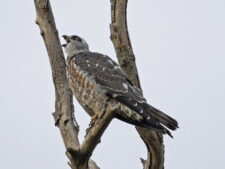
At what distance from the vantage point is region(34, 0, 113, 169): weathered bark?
6341 millimetres

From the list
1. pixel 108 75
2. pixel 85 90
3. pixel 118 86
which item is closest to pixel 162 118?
pixel 118 86

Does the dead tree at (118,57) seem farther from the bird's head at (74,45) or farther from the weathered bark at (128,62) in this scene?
the bird's head at (74,45)

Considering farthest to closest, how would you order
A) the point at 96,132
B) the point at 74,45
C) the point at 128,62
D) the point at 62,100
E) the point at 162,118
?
1. the point at 74,45
2. the point at 128,62
3. the point at 62,100
4. the point at 162,118
5. the point at 96,132

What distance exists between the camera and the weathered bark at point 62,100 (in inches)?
250

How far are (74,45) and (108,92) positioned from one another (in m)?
2.11

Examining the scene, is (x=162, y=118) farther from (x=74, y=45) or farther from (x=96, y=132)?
(x=74, y=45)

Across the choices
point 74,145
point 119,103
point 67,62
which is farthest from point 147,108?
point 67,62

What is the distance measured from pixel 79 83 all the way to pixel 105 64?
54 cm

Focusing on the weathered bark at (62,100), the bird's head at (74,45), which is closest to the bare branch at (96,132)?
the weathered bark at (62,100)

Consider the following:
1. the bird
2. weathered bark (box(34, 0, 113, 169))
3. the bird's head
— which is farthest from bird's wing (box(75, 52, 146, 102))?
the bird's head

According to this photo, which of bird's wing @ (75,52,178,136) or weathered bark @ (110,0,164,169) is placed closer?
bird's wing @ (75,52,178,136)

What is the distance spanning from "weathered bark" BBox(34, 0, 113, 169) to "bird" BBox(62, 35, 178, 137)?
0.58 feet

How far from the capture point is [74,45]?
9.24 meters

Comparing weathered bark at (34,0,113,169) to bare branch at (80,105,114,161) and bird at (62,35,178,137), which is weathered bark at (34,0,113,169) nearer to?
bare branch at (80,105,114,161)
